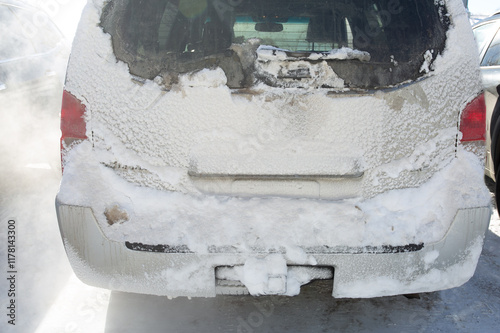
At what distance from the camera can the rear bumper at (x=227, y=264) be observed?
1.95 m

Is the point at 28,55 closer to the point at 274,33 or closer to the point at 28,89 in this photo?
the point at 28,89

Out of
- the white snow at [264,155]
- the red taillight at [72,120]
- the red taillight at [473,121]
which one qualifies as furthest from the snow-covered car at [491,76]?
the red taillight at [72,120]

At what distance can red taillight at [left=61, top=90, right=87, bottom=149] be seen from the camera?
2.02m

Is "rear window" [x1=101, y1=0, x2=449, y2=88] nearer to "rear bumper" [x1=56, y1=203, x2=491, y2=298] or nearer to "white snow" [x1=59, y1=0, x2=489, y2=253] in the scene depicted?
"white snow" [x1=59, y1=0, x2=489, y2=253]

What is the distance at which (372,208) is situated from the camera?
198cm

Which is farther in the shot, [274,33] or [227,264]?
[274,33]

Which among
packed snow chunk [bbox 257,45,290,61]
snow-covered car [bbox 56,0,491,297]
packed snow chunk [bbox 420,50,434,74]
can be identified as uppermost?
packed snow chunk [bbox 257,45,290,61]

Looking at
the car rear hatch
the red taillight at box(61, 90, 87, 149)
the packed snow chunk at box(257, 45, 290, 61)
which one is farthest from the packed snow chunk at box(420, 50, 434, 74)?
the red taillight at box(61, 90, 87, 149)

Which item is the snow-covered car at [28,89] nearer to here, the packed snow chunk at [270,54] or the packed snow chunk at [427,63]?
the packed snow chunk at [270,54]

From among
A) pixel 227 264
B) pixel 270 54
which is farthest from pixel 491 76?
pixel 227 264

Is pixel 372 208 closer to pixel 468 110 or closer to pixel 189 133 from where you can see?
pixel 468 110

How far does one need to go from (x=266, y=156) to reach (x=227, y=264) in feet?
1.59

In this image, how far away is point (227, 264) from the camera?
194cm

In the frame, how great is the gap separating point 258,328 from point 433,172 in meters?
1.21
